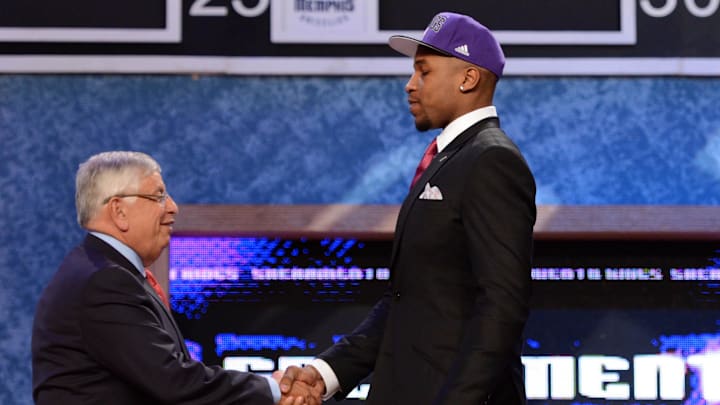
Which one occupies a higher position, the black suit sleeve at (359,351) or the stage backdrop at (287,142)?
the stage backdrop at (287,142)

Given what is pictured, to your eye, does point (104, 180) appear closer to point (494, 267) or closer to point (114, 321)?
point (114, 321)

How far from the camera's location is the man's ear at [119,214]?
217 centimetres

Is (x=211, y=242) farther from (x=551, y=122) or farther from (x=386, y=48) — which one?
(x=551, y=122)

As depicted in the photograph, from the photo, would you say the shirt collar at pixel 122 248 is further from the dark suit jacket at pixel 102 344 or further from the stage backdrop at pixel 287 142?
the stage backdrop at pixel 287 142

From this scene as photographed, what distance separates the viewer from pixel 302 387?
236 centimetres

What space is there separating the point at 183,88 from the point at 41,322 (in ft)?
3.84

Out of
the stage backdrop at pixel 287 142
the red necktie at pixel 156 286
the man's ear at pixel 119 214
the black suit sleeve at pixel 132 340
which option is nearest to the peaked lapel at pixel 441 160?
the black suit sleeve at pixel 132 340

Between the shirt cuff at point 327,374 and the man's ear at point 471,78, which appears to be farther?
the shirt cuff at point 327,374

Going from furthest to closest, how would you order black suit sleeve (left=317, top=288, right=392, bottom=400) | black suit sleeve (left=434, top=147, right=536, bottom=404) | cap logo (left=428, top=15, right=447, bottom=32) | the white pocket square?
black suit sleeve (left=317, top=288, right=392, bottom=400) → cap logo (left=428, top=15, right=447, bottom=32) → the white pocket square → black suit sleeve (left=434, top=147, right=536, bottom=404)

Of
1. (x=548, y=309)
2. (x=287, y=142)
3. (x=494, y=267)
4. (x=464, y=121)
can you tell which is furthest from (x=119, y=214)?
(x=548, y=309)

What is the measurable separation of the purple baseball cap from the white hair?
0.68 metres

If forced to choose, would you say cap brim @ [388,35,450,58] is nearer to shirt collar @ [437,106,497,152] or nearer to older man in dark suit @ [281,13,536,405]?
older man in dark suit @ [281,13,536,405]

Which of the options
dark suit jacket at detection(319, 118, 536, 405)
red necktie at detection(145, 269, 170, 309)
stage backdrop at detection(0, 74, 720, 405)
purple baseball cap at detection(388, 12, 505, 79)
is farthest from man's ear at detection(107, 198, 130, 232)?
stage backdrop at detection(0, 74, 720, 405)

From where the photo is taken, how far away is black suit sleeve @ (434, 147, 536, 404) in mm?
1653
